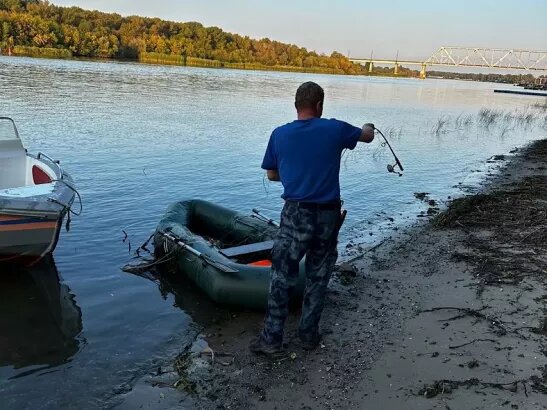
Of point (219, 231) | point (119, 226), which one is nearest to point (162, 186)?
point (119, 226)

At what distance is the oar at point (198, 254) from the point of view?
6082 millimetres

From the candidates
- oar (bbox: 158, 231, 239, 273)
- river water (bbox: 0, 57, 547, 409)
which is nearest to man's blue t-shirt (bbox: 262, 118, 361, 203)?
oar (bbox: 158, 231, 239, 273)

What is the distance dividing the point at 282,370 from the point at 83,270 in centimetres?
407

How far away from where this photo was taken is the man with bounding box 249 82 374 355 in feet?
13.6

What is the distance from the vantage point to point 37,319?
19.9 feet

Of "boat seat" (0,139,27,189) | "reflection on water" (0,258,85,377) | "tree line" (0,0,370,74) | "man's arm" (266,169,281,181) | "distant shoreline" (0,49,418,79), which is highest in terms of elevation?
"tree line" (0,0,370,74)

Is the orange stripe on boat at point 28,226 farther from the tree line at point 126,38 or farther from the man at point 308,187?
the tree line at point 126,38

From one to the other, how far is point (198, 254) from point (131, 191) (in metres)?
5.71

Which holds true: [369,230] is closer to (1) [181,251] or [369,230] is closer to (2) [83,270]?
(1) [181,251]

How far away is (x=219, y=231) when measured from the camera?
8.27m

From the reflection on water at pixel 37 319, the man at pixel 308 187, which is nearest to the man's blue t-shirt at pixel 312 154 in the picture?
the man at pixel 308 187

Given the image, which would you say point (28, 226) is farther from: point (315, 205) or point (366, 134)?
point (366, 134)

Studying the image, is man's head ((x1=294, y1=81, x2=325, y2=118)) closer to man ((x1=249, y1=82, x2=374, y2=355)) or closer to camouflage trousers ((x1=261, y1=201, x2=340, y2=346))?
man ((x1=249, y1=82, x2=374, y2=355))

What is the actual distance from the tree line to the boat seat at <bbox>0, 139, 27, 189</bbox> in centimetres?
7568
